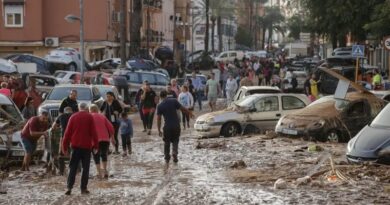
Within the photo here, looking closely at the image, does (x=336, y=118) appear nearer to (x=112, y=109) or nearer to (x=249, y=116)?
(x=249, y=116)

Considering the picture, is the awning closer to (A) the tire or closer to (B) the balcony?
(B) the balcony

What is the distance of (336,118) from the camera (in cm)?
2144

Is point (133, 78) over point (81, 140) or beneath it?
beneath

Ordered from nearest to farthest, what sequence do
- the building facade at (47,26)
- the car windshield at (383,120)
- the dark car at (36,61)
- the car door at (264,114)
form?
the car windshield at (383,120) → the car door at (264,114) → the dark car at (36,61) → the building facade at (47,26)

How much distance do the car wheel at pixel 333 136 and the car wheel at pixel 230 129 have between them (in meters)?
3.78

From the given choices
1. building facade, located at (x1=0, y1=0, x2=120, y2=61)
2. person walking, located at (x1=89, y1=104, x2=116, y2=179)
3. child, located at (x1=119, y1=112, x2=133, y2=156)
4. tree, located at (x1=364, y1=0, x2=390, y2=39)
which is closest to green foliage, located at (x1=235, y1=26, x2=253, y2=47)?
building facade, located at (x1=0, y1=0, x2=120, y2=61)

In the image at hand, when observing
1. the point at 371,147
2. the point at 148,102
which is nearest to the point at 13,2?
the point at 148,102

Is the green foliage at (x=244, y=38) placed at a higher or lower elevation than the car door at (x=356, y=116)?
higher

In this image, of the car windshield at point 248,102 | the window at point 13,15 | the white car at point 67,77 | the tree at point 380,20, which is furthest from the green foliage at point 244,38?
the car windshield at point 248,102

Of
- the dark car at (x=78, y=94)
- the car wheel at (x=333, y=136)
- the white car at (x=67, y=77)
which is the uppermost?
the dark car at (x=78, y=94)

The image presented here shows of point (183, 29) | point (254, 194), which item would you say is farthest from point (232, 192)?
point (183, 29)

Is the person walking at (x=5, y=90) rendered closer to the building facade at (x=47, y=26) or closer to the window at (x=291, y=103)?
the window at (x=291, y=103)

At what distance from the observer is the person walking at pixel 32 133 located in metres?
17.5

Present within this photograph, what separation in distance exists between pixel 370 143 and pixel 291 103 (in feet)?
32.8
